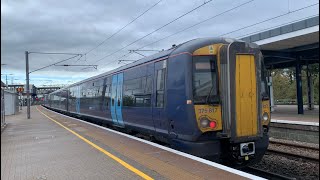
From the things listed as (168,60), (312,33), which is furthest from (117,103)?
(312,33)

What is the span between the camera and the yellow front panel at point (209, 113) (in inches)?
314

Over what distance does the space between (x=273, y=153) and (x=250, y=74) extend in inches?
172

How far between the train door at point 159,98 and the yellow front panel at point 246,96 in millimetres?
1949

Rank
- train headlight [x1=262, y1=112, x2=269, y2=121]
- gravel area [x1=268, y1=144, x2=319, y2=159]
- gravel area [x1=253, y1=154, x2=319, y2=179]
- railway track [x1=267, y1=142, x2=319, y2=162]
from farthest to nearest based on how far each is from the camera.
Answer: gravel area [x1=268, y1=144, x2=319, y2=159]
railway track [x1=267, y1=142, x2=319, y2=162]
gravel area [x1=253, y1=154, x2=319, y2=179]
train headlight [x1=262, y1=112, x2=269, y2=121]

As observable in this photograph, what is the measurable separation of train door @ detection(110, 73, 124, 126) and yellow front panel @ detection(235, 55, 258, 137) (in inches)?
244

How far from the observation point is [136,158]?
26.6 feet

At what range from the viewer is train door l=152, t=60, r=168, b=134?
9297 mm

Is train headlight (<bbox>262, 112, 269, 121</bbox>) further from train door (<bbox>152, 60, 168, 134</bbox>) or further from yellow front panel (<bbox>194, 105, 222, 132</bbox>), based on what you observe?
train door (<bbox>152, 60, 168, 134</bbox>)

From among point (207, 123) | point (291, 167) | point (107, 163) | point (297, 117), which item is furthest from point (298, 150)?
point (297, 117)

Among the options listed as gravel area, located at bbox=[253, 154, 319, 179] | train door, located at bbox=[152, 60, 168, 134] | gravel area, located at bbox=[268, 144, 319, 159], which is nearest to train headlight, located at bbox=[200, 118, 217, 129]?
train door, located at bbox=[152, 60, 168, 134]

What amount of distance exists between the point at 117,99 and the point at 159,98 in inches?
185

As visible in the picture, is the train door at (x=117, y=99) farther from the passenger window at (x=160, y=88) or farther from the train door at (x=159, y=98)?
the passenger window at (x=160, y=88)

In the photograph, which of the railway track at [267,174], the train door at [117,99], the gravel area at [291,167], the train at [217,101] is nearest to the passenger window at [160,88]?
the train at [217,101]

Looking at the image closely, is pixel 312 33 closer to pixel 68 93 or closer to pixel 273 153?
pixel 273 153
